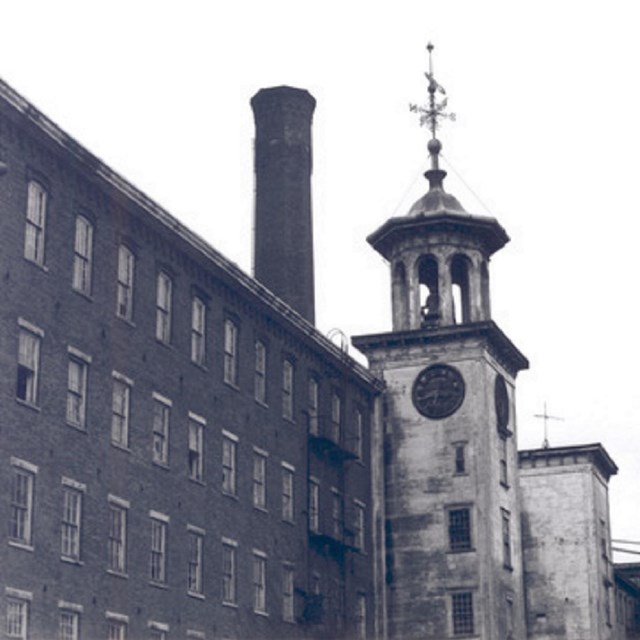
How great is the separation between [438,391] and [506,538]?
6.23m

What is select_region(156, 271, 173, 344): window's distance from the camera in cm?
4228

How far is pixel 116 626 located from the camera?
38125 mm

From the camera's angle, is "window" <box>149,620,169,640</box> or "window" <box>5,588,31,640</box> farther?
"window" <box>149,620,169,640</box>

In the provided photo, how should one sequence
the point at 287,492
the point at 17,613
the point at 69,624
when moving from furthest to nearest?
the point at 287,492 < the point at 69,624 < the point at 17,613

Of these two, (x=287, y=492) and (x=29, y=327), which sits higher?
(x=29, y=327)

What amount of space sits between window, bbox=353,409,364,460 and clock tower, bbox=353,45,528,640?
1801 mm

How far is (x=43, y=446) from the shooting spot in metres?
35.9

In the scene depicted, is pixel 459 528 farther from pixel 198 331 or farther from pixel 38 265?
pixel 38 265

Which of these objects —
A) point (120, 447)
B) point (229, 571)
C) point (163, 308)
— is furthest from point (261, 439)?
point (120, 447)

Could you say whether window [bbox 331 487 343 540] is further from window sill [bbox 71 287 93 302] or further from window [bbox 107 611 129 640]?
window sill [bbox 71 287 93 302]

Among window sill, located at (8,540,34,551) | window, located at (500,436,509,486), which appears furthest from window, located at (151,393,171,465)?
window, located at (500,436,509,486)

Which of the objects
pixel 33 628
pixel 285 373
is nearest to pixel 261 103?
pixel 285 373

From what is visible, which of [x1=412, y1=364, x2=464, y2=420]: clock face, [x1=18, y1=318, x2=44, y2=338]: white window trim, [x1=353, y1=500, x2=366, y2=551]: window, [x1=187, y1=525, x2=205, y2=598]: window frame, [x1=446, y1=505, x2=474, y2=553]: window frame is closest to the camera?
[x1=18, y1=318, x2=44, y2=338]: white window trim

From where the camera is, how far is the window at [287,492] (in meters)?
48.8
